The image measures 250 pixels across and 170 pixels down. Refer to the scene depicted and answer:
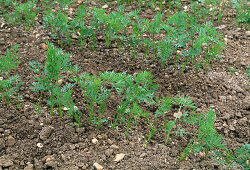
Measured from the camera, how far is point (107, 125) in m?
2.76

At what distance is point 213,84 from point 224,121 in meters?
0.52

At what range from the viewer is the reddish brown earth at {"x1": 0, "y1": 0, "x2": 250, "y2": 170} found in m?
2.44

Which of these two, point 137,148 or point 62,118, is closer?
point 137,148

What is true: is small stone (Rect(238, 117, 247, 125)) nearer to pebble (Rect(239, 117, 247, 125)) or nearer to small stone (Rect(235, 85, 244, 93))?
pebble (Rect(239, 117, 247, 125))

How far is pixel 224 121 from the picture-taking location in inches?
114

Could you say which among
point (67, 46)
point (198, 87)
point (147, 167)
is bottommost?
point (147, 167)

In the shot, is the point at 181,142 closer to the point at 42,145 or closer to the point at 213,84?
the point at 213,84

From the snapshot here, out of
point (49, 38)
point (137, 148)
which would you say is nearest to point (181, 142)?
point (137, 148)

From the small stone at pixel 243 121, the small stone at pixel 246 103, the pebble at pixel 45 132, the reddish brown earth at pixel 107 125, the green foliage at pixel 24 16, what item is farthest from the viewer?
the green foliage at pixel 24 16

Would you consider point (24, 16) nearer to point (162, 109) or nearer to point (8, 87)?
point (8, 87)

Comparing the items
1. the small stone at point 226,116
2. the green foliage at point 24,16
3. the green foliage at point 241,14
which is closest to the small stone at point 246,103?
the small stone at point 226,116

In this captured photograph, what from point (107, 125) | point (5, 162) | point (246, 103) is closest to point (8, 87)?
point (5, 162)

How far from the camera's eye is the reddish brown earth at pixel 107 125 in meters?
2.44

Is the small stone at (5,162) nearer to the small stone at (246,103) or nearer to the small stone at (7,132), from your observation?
the small stone at (7,132)
